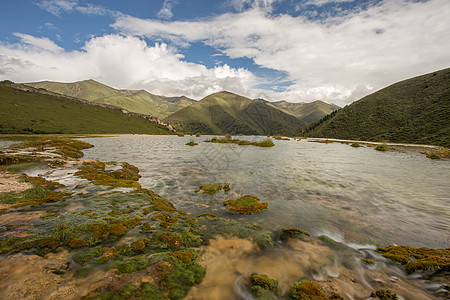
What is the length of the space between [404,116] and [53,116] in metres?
219

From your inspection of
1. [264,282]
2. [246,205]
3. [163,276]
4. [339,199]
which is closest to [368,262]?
[264,282]

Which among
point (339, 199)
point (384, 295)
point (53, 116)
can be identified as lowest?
point (339, 199)

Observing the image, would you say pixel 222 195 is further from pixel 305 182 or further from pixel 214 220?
pixel 305 182

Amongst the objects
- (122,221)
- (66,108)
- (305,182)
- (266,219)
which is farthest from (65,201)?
(66,108)

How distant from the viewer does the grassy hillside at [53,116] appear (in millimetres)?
99644

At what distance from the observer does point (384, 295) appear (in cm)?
547

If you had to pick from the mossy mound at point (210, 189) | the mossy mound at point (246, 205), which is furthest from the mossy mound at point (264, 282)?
the mossy mound at point (210, 189)

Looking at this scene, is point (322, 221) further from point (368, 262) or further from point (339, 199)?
point (339, 199)

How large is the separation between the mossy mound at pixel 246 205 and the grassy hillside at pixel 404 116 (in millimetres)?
85885

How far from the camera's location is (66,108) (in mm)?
150750

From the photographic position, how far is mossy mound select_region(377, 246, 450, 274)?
6637mm

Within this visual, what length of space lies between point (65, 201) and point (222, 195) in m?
10.9

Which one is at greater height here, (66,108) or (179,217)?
(66,108)

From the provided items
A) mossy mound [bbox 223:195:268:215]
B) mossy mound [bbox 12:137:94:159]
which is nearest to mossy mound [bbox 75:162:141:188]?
mossy mound [bbox 223:195:268:215]
